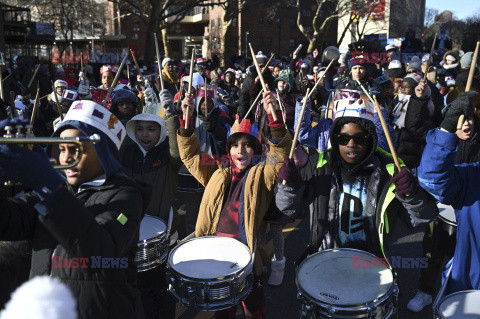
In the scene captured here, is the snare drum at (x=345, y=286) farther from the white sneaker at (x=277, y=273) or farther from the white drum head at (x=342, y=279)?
the white sneaker at (x=277, y=273)

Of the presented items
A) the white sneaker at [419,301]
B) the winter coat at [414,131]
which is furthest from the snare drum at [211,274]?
the winter coat at [414,131]

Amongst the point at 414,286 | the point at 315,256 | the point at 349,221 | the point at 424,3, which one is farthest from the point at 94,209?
the point at 424,3

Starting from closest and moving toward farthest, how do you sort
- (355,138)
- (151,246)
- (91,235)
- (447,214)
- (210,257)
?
(91,235)
(355,138)
(210,257)
(151,246)
(447,214)

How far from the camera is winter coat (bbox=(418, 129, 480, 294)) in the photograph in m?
2.21

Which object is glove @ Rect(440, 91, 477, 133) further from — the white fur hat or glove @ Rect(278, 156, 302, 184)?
the white fur hat

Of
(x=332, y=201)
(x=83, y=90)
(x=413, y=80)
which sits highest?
(x=413, y=80)

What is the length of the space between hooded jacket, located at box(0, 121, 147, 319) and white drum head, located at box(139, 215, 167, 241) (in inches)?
37.6

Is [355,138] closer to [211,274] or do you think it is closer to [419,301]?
[211,274]

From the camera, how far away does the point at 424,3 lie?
269 feet

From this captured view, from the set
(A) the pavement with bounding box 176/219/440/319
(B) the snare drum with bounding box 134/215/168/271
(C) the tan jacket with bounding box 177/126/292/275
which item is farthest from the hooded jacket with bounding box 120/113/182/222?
(A) the pavement with bounding box 176/219/440/319

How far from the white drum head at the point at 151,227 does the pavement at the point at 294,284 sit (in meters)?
1.03

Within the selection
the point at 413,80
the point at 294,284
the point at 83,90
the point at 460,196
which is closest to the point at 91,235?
the point at 460,196

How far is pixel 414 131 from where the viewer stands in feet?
18.7

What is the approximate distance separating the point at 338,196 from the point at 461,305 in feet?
2.98
